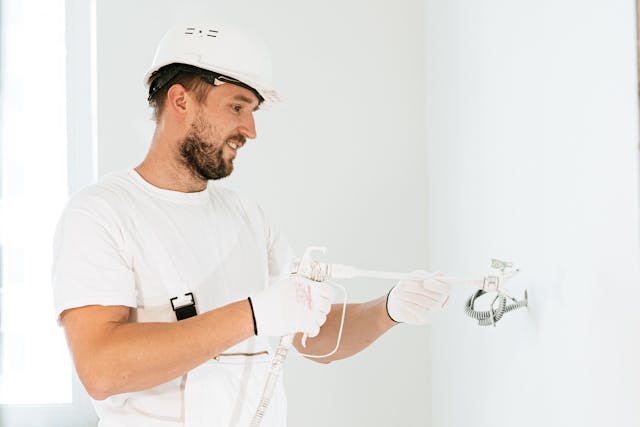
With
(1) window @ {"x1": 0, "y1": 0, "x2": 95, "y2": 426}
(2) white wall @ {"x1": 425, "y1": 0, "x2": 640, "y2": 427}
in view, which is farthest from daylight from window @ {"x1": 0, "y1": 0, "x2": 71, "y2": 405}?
(2) white wall @ {"x1": 425, "y1": 0, "x2": 640, "y2": 427}

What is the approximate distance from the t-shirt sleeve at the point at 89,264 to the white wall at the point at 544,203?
2.60 feet

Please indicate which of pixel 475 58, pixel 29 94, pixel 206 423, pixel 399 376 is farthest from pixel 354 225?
pixel 29 94

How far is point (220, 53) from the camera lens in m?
1.64

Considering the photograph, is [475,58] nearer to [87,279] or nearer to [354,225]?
[354,225]

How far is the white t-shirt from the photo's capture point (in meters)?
→ 1.47

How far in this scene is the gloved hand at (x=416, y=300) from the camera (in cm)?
166

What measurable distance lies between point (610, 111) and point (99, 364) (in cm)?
94

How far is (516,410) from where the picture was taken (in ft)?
5.60

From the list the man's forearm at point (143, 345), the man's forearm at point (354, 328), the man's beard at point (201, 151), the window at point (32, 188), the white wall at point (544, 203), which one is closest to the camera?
the white wall at point (544, 203)

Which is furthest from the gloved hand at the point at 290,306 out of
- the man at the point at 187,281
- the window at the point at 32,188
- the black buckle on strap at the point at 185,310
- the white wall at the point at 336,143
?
the window at the point at 32,188

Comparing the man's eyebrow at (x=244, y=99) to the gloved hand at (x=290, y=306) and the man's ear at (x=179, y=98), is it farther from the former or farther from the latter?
the gloved hand at (x=290, y=306)

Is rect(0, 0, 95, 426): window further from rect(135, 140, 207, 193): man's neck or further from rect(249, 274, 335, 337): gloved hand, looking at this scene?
rect(249, 274, 335, 337): gloved hand

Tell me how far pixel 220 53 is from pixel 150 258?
1.45 feet

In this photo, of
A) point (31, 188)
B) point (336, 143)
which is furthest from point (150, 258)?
point (31, 188)
